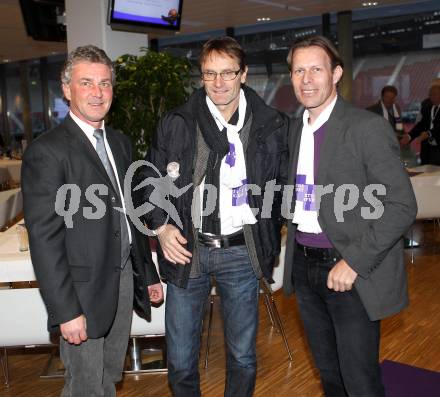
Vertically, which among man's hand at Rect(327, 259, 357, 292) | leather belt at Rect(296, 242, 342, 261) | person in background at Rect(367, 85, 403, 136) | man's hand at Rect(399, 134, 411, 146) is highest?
person in background at Rect(367, 85, 403, 136)

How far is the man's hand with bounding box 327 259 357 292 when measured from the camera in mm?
2084

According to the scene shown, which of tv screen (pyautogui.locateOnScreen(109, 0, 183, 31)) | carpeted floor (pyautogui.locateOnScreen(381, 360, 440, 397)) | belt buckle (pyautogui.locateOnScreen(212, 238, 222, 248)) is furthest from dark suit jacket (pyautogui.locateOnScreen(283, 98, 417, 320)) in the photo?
tv screen (pyautogui.locateOnScreen(109, 0, 183, 31))

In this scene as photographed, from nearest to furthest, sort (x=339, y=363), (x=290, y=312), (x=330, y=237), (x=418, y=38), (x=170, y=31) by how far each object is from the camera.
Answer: (x=330, y=237), (x=339, y=363), (x=290, y=312), (x=170, y=31), (x=418, y=38)

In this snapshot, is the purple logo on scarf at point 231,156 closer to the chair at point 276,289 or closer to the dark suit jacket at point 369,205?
the dark suit jacket at point 369,205

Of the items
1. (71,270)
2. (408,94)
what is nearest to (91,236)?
(71,270)

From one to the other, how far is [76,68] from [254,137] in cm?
77

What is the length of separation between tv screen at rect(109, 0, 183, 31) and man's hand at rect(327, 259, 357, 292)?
389cm

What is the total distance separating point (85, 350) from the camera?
7.39 ft

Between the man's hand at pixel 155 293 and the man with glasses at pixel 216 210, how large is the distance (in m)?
0.19

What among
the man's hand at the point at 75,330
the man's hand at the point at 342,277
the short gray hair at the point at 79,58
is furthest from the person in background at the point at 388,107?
the man's hand at the point at 75,330

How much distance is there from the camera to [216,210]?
7.87 feet

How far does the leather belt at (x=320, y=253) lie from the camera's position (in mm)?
2170

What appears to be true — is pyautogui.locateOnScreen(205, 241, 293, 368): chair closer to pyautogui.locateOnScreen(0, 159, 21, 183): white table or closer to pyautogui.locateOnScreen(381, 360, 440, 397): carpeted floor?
pyautogui.locateOnScreen(381, 360, 440, 397): carpeted floor

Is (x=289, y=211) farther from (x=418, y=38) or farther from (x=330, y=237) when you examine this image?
(x=418, y=38)
